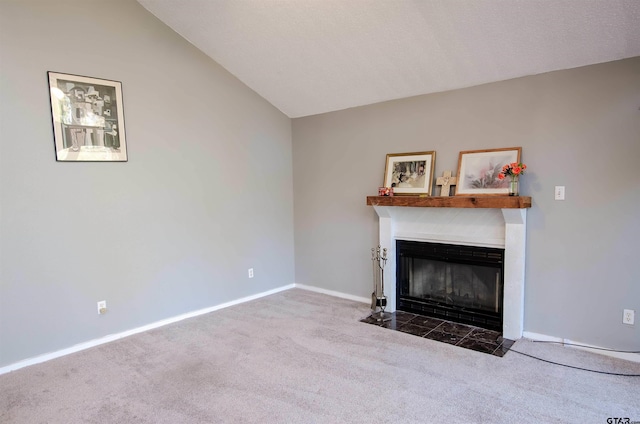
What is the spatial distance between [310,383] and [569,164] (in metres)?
2.63

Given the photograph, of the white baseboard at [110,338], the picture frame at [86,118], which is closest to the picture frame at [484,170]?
the white baseboard at [110,338]

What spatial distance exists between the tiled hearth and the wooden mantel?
114cm

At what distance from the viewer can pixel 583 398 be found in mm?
2285

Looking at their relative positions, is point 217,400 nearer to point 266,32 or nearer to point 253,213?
point 253,213

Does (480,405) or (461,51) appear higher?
(461,51)

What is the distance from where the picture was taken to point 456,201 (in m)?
3.33

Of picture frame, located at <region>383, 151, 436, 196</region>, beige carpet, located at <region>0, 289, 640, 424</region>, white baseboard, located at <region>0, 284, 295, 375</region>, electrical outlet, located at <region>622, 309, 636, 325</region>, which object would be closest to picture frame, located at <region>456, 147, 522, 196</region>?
picture frame, located at <region>383, 151, 436, 196</region>

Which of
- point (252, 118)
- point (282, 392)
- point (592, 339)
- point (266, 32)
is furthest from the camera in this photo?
point (252, 118)

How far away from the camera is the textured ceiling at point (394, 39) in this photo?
8.30 feet

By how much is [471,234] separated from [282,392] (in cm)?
222

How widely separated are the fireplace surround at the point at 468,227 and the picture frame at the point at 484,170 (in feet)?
0.51

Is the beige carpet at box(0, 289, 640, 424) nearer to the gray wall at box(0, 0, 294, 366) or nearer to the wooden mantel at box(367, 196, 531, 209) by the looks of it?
the gray wall at box(0, 0, 294, 366)

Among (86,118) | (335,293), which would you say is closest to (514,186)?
(335,293)

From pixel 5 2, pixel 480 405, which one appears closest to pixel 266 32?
pixel 5 2
